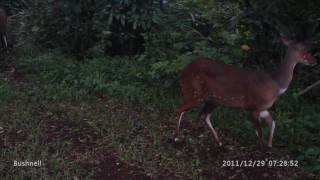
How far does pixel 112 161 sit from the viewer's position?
5605 mm

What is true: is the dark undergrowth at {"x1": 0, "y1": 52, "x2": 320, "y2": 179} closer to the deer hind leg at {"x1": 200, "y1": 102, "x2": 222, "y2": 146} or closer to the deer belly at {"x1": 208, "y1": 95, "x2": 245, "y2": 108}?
the deer hind leg at {"x1": 200, "y1": 102, "x2": 222, "y2": 146}

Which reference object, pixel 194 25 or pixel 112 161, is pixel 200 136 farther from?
pixel 194 25

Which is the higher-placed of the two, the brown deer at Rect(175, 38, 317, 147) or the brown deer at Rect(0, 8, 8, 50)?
the brown deer at Rect(175, 38, 317, 147)

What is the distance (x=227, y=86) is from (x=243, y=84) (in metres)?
0.16

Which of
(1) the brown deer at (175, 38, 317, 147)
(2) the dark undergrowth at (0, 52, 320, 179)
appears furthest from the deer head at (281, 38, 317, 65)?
(2) the dark undergrowth at (0, 52, 320, 179)

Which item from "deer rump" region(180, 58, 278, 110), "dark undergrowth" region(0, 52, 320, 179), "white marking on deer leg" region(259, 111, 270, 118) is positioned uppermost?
"deer rump" region(180, 58, 278, 110)

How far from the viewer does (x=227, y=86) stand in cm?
547

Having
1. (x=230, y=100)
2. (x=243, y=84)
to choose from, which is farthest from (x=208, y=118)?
(x=243, y=84)

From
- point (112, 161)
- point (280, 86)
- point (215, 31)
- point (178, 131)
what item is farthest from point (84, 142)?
point (215, 31)

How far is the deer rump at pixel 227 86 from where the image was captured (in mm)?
5320

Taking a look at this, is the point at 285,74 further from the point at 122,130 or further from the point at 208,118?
the point at 122,130

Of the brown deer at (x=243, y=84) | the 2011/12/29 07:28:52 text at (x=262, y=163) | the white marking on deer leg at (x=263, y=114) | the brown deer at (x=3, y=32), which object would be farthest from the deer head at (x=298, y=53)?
the brown deer at (x=3, y=32)

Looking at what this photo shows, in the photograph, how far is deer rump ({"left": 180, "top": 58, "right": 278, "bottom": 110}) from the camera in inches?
209

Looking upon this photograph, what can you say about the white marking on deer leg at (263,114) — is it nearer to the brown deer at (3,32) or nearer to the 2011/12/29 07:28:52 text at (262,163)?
the 2011/12/29 07:28:52 text at (262,163)
